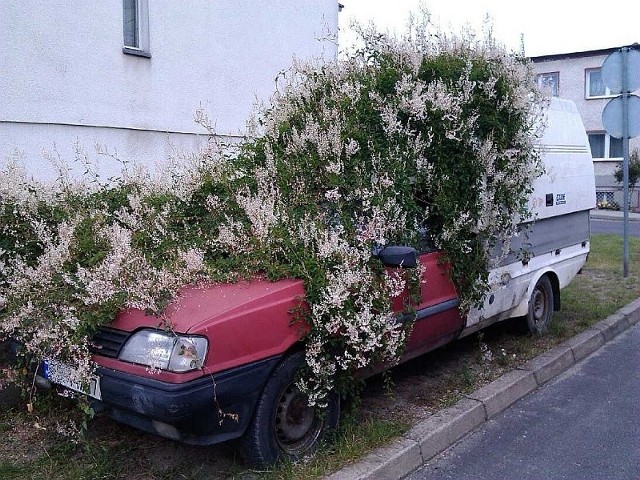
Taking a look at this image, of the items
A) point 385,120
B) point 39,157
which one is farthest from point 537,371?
point 39,157

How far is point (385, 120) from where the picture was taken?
4699 mm

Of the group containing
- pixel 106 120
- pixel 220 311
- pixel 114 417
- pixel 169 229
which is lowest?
pixel 114 417

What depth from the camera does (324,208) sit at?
439 centimetres

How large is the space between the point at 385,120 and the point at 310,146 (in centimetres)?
56

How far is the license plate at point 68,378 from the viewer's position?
11.5 feet

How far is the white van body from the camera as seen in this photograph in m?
5.80

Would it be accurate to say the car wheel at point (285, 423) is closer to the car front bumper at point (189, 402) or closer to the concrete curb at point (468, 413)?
the car front bumper at point (189, 402)

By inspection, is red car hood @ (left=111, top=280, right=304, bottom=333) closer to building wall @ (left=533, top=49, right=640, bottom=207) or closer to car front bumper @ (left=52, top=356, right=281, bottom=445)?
car front bumper @ (left=52, top=356, right=281, bottom=445)

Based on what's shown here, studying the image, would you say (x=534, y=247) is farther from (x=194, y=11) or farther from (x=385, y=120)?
(x=194, y=11)

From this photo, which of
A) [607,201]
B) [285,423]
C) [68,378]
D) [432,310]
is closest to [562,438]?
[432,310]

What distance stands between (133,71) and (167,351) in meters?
5.64

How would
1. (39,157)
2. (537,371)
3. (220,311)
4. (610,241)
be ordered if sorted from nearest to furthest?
(220,311)
(537,371)
(39,157)
(610,241)

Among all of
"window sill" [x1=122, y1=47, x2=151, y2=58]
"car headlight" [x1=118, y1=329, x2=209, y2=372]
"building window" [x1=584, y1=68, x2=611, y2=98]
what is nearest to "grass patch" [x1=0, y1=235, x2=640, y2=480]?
"car headlight" [x1=118, y1=329, x2=209, y2=372]

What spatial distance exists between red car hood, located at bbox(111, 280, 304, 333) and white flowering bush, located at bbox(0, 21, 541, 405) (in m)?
0.06
